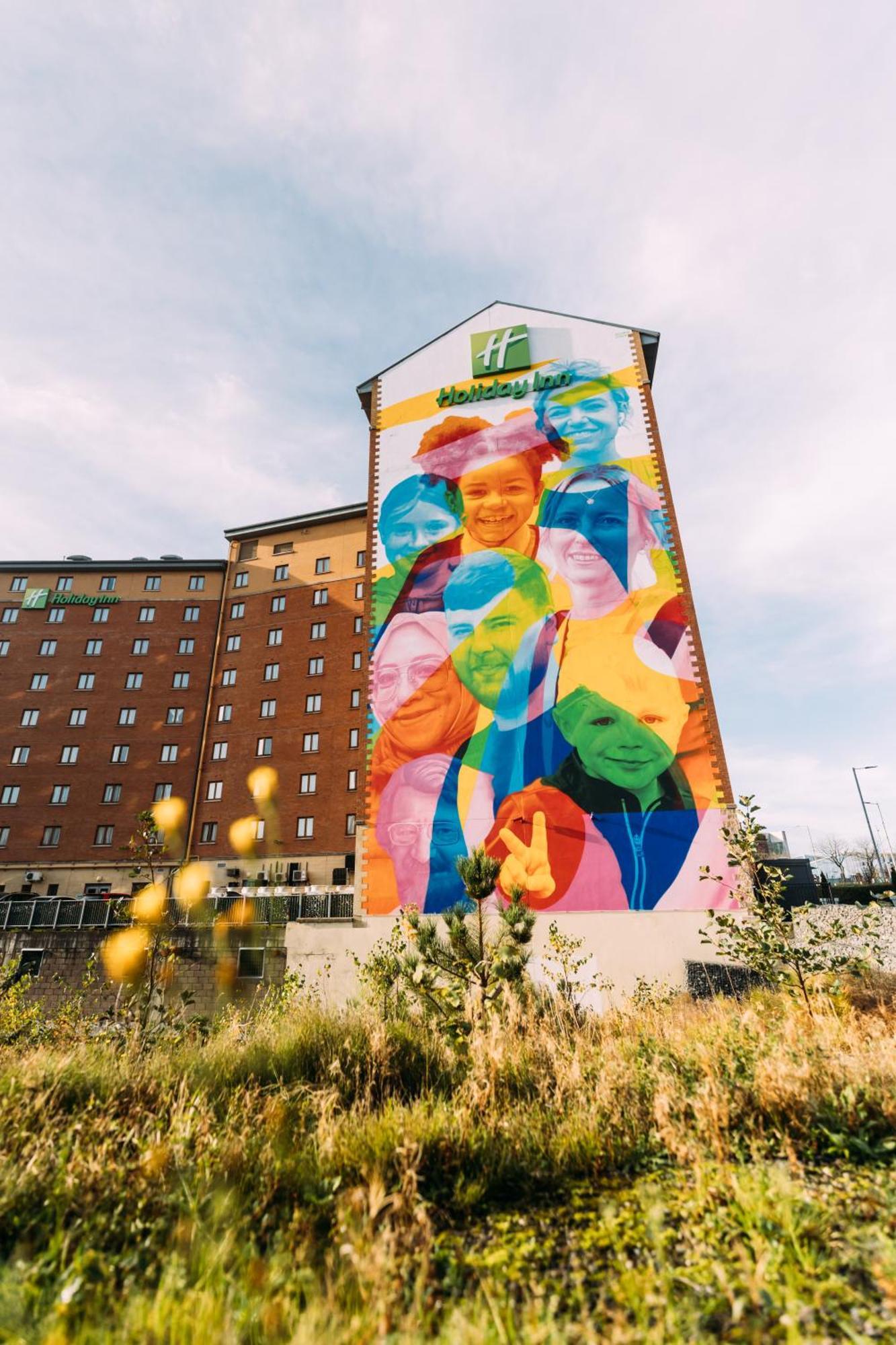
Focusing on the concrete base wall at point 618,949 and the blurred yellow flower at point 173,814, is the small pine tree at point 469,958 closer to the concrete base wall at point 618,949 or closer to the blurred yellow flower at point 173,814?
the concrete base wall at point 618,949

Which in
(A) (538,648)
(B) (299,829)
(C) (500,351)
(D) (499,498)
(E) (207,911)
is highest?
(C) (500,351)

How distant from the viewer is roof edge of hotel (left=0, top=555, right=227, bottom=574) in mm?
47438

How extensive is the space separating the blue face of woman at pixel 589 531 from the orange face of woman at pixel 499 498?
84 centimetres

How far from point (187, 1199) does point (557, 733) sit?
55.2 ft

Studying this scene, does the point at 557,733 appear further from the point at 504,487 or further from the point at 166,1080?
the point at 166,1080

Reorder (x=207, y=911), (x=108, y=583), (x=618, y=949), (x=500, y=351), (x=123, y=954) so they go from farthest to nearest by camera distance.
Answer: (x=108, y=583)
(x=500, y=351)
(x=207, y=911)
(x=123, y=954)
(x=618, y=949)

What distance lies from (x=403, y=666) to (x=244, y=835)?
70.0 feet

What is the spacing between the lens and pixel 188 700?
4328 centimetres

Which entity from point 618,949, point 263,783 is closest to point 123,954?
point 618,949

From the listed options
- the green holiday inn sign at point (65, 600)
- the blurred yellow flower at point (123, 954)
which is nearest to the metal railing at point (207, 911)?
the blurred yellow flower at point (123, 954)

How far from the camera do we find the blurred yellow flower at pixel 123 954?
17156mm

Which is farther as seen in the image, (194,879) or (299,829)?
(299,829)

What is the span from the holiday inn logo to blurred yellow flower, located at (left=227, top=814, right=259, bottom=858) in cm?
2839

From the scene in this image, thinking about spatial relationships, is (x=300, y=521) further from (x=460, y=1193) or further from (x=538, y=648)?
(x=460, y=1193)
